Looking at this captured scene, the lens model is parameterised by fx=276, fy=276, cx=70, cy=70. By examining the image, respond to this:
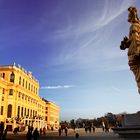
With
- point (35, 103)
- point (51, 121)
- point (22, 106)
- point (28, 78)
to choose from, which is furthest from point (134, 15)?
point (51, 121)

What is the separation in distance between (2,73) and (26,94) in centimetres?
1018

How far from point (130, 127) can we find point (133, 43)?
2435 mm

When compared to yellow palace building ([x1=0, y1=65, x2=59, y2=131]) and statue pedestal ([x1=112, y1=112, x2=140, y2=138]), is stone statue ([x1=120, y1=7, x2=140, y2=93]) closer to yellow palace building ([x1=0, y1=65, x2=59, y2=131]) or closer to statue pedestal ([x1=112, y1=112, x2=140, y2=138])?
statue pedestal ([x1=112, y1=112, x2=140, y2=138])

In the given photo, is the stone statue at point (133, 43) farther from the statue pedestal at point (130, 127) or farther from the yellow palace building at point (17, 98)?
the yellow palace building at point (17, 98)

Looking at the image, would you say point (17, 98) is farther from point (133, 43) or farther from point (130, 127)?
point (130, 127)

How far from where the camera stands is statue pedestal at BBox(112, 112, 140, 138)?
5422 mm

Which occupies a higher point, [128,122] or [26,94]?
[26,94]

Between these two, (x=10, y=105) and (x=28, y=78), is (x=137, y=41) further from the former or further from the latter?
(x=28, y=78)

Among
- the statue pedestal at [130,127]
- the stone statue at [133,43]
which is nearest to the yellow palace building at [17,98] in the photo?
the stone statue at [133,43]

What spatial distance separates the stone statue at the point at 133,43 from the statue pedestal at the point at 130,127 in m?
1.13

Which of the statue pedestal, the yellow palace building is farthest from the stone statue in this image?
the yellow palace building

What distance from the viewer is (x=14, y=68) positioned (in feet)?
227

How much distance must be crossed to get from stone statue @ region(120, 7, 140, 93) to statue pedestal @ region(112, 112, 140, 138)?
1.13 meters

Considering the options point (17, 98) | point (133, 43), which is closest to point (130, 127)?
point (133, 43)
